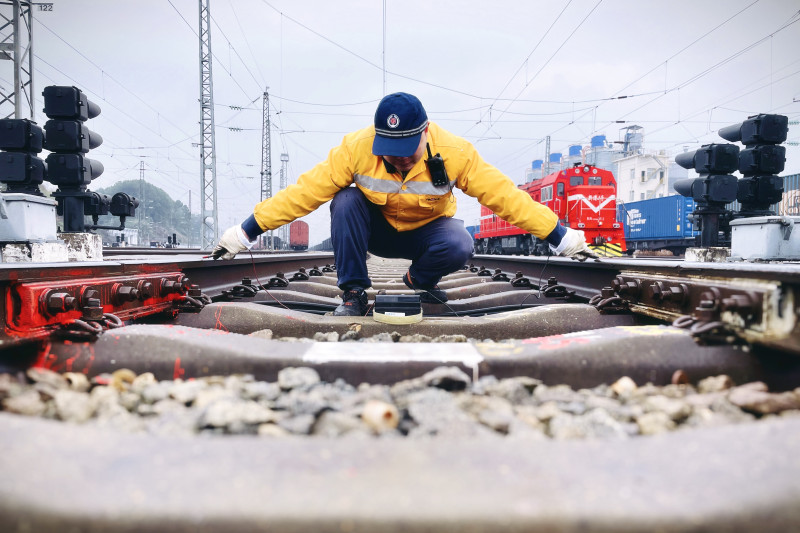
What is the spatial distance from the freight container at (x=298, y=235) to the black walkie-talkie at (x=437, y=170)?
39.3 m

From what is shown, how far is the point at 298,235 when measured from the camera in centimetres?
4259

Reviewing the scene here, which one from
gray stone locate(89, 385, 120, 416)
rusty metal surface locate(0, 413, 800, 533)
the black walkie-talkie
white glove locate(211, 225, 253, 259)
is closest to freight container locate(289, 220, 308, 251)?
white glove locate(211, 225, 253, 259)

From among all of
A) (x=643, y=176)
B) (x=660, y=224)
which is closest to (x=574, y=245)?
(x=660, y=224)

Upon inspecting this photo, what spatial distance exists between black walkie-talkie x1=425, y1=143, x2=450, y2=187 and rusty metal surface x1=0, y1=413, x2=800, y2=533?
213 cm

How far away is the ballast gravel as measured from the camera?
40.6 inches

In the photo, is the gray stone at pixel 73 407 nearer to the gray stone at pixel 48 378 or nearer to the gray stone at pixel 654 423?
the gray stone at pixel 48 378

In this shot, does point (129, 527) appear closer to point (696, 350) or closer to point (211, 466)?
point (211, 466)

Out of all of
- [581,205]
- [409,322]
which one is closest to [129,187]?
[581,205]

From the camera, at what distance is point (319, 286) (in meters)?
4.29

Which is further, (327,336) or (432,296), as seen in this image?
(432,296)

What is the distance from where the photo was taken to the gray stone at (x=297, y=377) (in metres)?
1.31

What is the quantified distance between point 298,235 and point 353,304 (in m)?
40.8

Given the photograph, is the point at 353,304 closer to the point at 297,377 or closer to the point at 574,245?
the point at 574,245

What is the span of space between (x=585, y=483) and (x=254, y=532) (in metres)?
0.44
